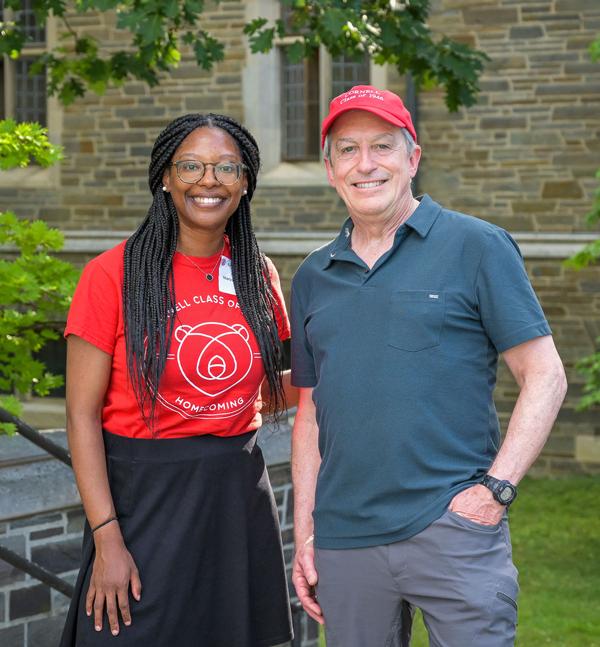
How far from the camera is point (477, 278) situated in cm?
266

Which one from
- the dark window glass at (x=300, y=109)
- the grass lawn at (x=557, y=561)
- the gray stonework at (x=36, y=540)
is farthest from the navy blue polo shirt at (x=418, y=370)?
the dark window glass at (x=300, y=109)

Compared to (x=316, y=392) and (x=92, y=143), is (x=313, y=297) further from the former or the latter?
(x=92, y=143)

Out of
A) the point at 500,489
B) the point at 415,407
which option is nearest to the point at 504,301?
the point at 415,407

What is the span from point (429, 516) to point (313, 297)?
0.62 m

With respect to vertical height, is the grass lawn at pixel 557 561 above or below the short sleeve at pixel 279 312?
below

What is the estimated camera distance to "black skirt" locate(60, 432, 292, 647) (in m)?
2.98

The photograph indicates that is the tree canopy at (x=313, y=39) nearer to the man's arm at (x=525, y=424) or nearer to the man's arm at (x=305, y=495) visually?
the man's arm at (x=305, y=495)

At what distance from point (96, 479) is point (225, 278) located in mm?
624

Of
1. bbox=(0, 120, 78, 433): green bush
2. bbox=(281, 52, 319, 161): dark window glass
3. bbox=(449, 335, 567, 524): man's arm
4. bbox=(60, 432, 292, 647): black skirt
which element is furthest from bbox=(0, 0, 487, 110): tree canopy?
bbox=(281, 52, 319, 161): dark window glass

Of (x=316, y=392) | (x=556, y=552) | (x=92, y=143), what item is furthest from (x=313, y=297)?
(x=92, y=143)

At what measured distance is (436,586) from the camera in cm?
264

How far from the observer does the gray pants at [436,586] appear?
2.61 meters

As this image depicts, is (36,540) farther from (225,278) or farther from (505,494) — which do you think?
(505,494)

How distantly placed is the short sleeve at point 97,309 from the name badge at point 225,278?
0.95 feet
